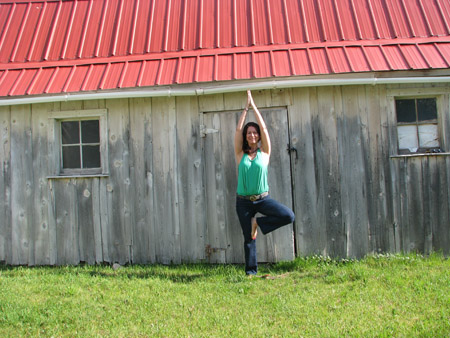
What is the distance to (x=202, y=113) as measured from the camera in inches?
231

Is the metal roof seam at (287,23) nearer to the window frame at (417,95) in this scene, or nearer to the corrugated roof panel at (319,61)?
the corrugated roof panel at (319,61)

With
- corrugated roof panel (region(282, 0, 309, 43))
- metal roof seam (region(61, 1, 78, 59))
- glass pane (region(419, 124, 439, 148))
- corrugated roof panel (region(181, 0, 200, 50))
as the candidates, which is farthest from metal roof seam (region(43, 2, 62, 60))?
glass pane (region(419, 124, 439, 148))

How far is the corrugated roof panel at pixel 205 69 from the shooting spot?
5625 mm

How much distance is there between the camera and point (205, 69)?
5789 millimetres

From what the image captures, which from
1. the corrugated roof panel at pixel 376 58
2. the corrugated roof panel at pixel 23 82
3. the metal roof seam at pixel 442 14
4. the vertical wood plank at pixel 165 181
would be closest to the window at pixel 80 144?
the corrugated roof panel at pixel 23 82

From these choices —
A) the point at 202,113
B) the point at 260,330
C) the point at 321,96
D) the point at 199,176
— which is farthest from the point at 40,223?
the point at 321,96

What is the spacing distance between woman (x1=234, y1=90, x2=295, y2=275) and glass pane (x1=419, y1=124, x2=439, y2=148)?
2558 millimetres

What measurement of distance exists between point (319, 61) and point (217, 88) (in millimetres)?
1570

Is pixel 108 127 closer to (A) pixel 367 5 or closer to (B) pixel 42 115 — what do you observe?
(B) pixel 42 115

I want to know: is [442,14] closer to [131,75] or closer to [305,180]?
[305,180]

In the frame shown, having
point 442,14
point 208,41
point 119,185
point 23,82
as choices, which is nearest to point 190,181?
point 119,185

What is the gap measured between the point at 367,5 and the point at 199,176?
4.07 metres

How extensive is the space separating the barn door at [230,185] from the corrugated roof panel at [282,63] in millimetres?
548

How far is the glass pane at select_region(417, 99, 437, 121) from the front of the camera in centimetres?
573
